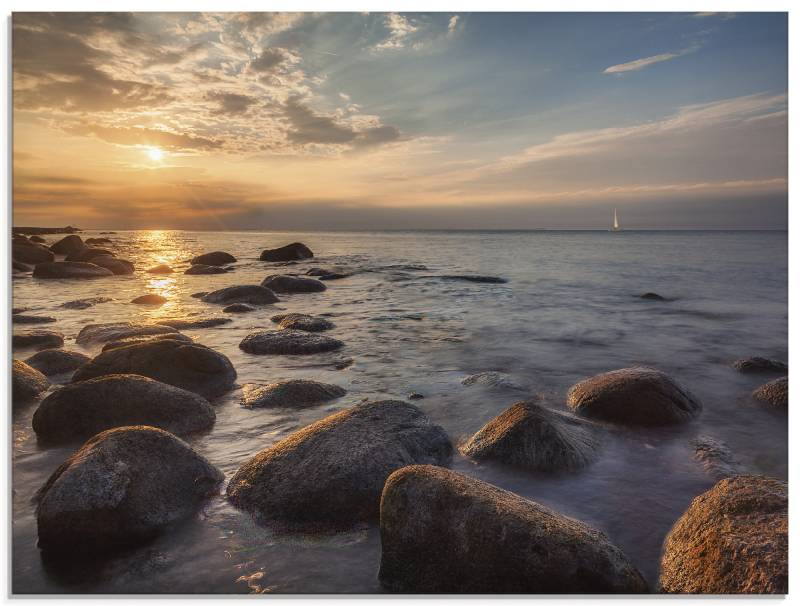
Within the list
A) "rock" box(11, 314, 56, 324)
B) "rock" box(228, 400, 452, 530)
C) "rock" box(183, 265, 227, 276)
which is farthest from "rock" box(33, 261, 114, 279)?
"rock" box(228, 400, 452, 530)

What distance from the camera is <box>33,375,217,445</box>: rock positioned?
539cm

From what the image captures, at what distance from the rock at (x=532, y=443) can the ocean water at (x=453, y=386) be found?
129 millimetres

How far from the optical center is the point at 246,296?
14.7 meters

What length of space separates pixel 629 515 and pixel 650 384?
241cm

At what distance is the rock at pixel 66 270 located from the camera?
67.2ft

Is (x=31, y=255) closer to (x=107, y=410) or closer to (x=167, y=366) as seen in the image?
(x=167, y=366)

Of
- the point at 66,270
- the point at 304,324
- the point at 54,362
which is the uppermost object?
the point at 66,270

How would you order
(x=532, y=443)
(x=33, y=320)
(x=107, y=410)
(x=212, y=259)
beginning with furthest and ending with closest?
(x=212, y=259) < (x=33, y=320) < (x=107, y=410) < (x=532, y=443)

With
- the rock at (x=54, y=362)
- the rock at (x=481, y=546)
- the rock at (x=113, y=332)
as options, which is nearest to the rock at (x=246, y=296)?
the rock at (x=113, y=332)

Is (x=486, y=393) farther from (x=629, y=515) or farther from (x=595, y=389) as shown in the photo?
(x=629, y=515)

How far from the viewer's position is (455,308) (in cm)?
1495

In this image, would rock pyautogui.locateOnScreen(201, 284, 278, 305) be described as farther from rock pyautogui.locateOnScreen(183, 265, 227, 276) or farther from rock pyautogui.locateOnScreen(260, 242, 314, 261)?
rock pyautogui.locateOnScreen(260, 242, 314, 261)

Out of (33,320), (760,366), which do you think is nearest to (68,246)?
(33,320)

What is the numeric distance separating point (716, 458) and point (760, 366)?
13.2ft
